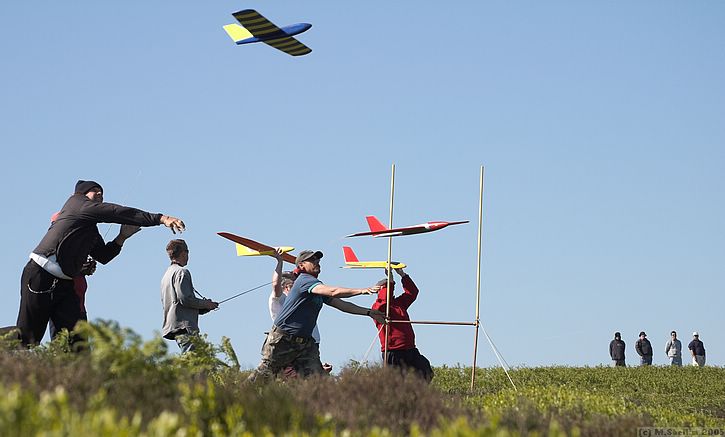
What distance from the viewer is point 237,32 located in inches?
938

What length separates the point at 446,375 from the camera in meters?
21.1

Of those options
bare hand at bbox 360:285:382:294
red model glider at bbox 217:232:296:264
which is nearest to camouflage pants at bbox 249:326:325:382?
bare hand at bbox 360:285:382:294

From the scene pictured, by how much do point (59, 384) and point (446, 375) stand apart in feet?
48.9

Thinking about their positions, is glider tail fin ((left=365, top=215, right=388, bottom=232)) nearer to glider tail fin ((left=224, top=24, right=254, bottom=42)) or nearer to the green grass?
glider tail fin ((left=224, top=24, right=254, bottom=42))

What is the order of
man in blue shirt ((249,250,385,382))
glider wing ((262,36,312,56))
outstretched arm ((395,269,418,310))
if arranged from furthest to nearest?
glider wing ((262,36,312,56))
outstretched arm ((395,269,418,310))
man in blue shirt ((249,250,385,382))

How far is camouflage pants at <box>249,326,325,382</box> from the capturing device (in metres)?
11.4

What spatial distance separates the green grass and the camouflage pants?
94 centimetres

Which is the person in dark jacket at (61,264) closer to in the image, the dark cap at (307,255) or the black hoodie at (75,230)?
the black hoodie at (75,230)

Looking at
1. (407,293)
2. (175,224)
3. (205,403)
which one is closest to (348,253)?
(407,293)

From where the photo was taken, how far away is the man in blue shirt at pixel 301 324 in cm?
1145

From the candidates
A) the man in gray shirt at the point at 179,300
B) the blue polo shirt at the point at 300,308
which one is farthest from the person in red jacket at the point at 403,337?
the man in gray shirt at the point at 179,300

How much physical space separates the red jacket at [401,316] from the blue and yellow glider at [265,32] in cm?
962

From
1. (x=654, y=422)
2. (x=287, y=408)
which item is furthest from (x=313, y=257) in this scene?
(x=287, y=408)

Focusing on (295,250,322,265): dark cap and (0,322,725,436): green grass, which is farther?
(295,250,322,265): dark cap
